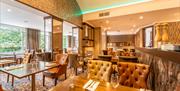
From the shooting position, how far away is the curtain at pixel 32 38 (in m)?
10.5

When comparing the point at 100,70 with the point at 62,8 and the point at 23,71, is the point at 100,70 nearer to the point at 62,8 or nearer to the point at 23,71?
the point at 23,71

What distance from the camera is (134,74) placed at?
2230mm

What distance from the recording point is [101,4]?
697cm

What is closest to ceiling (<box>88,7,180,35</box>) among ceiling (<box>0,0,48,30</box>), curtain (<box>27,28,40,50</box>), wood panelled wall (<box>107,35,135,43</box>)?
ceiling (<box>0,0,48,30</box>)

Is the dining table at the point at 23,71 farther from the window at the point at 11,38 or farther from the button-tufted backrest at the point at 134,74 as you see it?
the window at the point at 11,38

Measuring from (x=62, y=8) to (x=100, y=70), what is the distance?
4343mm

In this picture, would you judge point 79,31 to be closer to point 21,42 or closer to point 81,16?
point 81,16

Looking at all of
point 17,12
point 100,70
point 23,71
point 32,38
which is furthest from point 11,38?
point 100,70

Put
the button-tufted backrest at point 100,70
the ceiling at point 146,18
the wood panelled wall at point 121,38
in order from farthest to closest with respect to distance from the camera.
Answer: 1. the wood panelled wall at point 121,38
2. the ceiling at point 146,18
3. the button-tufted backrest at point 100,70

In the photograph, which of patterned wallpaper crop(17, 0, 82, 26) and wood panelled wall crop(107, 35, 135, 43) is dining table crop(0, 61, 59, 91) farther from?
wood panelled wall crop(107, 35, 135, 43)

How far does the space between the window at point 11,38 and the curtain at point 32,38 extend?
38cm

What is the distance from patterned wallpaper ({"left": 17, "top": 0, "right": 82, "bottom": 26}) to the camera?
447 cm

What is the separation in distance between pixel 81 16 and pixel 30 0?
410cm

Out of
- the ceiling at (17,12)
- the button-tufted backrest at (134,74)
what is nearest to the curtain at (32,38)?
the ceiling at (17,12)
